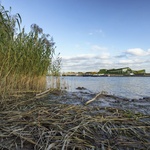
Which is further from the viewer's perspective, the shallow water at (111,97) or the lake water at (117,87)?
the lake water at (117,87)

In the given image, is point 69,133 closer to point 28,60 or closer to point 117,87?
point 28,60

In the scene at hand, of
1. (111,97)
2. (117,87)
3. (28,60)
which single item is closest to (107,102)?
(111,97)

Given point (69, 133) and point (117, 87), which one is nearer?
point (69, 133)

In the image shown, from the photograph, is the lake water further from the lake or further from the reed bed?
the reed bed

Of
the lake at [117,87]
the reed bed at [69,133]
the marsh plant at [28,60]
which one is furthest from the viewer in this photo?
the lake at [117,87]

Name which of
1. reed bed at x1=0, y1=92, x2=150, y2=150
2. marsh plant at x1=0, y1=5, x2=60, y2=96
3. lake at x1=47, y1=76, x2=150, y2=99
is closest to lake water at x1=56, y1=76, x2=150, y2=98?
lake at x1=47, y1=76, x2=150, y2=99

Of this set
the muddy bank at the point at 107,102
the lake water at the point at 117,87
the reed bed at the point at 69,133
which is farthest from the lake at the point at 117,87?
the reed bed at the point at 69,133

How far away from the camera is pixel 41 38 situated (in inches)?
397

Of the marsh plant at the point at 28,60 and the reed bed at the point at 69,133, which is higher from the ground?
the marsh plant at the point at 28,60

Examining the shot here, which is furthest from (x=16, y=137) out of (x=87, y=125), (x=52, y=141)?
(x=87, y=125)

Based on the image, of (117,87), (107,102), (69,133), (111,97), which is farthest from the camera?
(117,87)

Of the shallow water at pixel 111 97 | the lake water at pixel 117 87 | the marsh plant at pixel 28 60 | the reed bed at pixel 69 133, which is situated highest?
the marsh plant at pixel 28 60

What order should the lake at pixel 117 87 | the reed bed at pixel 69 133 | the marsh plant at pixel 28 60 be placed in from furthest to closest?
the lake at pixel 117 87 → the marsh plant at pixel 28 60 → the reed bed at pixel 69 133

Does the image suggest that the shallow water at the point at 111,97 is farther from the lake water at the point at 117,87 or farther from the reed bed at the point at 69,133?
the reed bed at the point at 69,133
